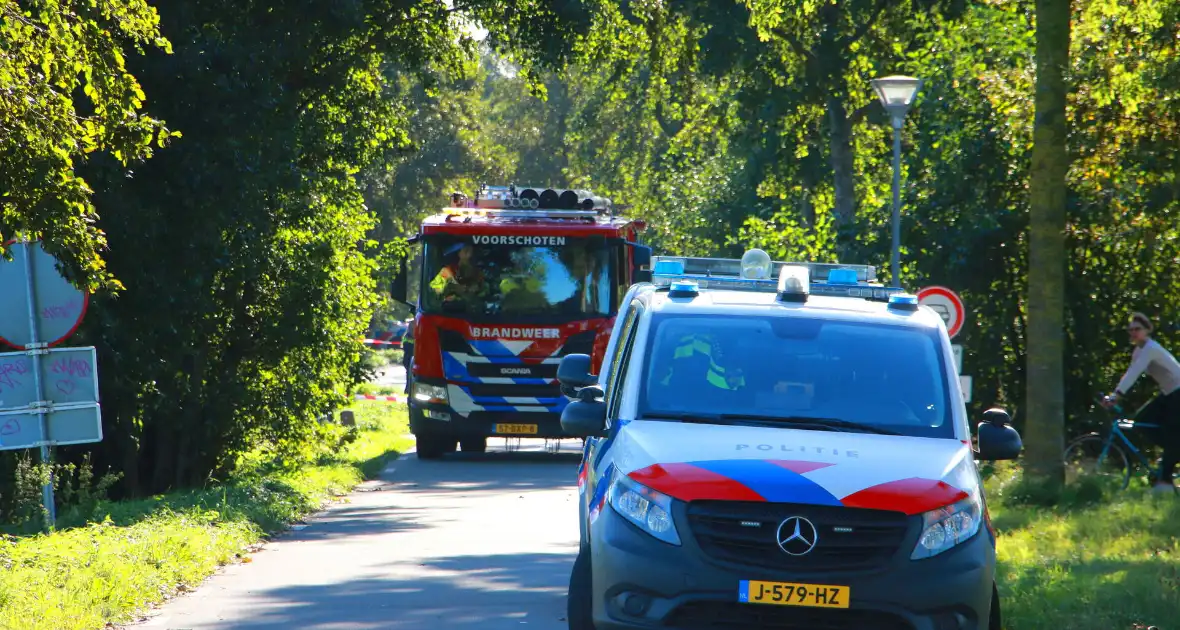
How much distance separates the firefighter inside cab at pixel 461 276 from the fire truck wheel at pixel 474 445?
2.18 m

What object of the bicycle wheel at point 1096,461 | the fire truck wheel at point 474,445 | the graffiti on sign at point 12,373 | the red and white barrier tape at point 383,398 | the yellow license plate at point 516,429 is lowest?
the red and white barrier tape at point 383,398

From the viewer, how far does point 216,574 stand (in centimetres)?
1123

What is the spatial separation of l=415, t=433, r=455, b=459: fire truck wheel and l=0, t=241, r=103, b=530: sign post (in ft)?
31.9

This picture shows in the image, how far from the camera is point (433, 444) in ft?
73.3

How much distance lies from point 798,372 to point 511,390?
43.2 ft

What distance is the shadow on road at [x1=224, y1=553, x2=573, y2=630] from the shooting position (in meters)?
9.23

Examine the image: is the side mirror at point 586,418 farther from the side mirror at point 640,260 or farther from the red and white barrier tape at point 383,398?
the red and white barrier tape at point 383,398

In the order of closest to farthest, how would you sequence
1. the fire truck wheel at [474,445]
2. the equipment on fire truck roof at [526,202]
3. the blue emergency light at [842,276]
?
the blue emergency light at [842,276], the equipment on fire truck roof at [526,202], the fire truck wheel at [474,445]

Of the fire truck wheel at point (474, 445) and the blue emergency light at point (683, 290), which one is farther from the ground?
the blue emergency light at point (683, 290)

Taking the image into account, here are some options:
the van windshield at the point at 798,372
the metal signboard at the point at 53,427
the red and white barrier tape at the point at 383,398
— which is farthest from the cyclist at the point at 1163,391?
the red and white barrier tape at the point at 383,398

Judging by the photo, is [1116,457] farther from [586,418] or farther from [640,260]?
[586,418]

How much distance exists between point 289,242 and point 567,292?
3.55 metres

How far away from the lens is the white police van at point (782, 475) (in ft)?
23.0

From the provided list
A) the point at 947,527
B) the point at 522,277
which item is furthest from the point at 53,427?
the point at 522,277
